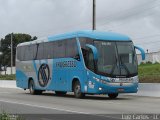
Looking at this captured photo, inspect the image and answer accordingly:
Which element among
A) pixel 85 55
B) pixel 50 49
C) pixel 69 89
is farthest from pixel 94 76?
pixel 50 49

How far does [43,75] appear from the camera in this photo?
33094mm

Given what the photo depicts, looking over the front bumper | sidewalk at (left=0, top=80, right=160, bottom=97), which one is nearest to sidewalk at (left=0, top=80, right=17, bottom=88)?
sidewalk at (left=0, top=80, right=160, bottom=97)

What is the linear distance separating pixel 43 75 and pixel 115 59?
25.4 feet

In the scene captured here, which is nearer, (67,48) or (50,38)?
(67,48)

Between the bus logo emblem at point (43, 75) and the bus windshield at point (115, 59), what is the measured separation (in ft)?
21.7

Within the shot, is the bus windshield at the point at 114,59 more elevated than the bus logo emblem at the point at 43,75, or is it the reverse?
the bus windshield at the point at 114,59

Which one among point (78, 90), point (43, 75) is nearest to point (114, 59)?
point (78, 90)

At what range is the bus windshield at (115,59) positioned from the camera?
26.5 m

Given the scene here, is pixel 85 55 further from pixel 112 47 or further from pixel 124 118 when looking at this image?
pixel 124 118

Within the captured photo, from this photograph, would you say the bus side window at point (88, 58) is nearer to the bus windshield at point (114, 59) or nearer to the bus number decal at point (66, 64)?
the bus windshield at point (114, 59)

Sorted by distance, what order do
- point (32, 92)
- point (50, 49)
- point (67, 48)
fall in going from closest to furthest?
Answer: 1. point (67, 48)
2. point (50, 49)
3. point (32, 92)

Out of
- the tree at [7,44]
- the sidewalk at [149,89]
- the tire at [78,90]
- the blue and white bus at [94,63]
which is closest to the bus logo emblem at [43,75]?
the blue and white bus at [94,63]

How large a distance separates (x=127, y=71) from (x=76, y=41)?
3352 mm

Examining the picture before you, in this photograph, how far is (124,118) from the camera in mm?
15609
